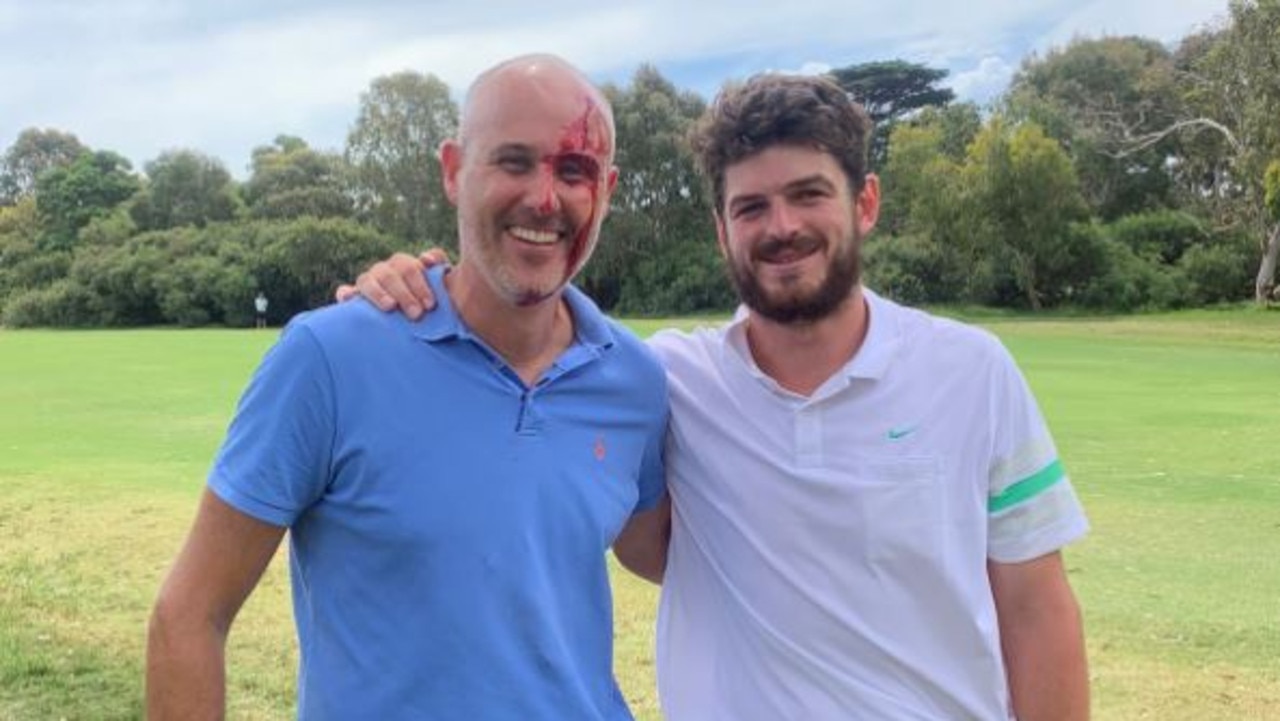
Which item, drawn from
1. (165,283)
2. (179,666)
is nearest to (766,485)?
(179,666)

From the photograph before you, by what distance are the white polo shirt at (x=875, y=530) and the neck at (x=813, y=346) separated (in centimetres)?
4

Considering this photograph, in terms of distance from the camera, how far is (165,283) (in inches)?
2534

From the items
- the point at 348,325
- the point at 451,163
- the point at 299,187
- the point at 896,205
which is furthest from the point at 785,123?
the point at 299,187

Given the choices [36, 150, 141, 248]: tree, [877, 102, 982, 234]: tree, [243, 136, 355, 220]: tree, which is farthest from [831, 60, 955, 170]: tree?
[36, 150, 141, 248]: tree

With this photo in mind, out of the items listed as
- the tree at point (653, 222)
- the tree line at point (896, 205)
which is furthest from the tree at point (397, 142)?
the tree at point (653, 222)

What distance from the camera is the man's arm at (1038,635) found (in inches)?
110

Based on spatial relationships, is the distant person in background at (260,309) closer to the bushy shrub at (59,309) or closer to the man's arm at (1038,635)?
the bushy shrub at (59,309)

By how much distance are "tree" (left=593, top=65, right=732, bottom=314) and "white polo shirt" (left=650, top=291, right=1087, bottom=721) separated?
183ft

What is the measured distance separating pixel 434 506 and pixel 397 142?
68963 mm

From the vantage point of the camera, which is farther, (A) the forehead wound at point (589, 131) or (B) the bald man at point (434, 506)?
(A) the forehead wound at point (589, 131)

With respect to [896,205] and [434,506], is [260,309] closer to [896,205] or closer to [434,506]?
[896,205]

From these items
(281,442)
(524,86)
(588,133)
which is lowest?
(281,442)

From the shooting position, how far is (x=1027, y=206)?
50.7m

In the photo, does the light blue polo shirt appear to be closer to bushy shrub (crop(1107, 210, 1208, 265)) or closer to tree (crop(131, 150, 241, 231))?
bushy shrub (crop(1107, 210, 1208, 265))
